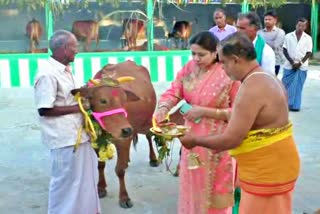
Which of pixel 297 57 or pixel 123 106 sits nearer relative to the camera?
pixel 123 106

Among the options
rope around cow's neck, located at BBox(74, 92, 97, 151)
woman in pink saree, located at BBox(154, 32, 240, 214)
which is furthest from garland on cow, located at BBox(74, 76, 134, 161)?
woman in pink saree, located at BBox(154, 32, 240, 214)

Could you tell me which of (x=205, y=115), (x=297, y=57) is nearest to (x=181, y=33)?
(x=297, y=57)

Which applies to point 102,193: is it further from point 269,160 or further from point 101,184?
point 269,160

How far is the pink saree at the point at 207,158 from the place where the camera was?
3354 mm

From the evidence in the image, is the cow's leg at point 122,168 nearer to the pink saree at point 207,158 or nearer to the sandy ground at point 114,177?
the sandy ground at point 114,177

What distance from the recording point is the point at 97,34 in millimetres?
13867

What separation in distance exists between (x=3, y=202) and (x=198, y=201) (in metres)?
2.21

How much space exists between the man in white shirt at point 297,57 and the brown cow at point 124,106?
3962mm

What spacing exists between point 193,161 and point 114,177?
2207 millimetres

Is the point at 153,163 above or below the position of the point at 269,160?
below

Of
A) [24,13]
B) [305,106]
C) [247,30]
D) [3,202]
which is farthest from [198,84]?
[24,13]

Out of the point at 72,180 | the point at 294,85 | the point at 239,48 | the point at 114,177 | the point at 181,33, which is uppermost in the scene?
the point at 239,48

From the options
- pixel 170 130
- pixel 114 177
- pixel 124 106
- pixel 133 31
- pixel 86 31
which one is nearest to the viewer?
pixel 170 130

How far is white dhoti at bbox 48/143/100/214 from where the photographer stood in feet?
12.5
